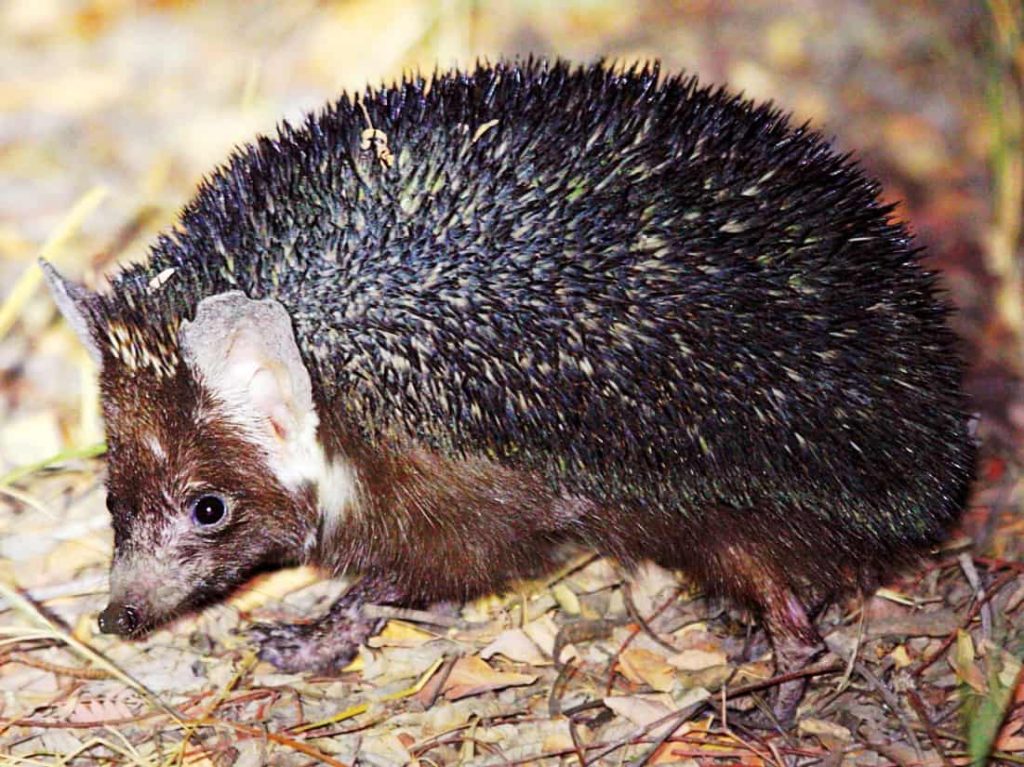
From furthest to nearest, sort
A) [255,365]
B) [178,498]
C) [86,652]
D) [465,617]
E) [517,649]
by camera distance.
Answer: [465,617], [517,649], [86,652], [178,498], [255,365]

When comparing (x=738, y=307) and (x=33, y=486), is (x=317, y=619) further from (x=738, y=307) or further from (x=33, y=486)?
(x=738, y=307)

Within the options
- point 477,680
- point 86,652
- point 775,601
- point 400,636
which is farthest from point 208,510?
point 775,601

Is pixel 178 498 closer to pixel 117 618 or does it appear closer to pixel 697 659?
pixel 117 618

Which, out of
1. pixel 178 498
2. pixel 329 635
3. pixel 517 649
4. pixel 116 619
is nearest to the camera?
pixel 178 498

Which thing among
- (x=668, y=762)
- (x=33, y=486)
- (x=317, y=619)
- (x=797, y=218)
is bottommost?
(x=33, y=486)

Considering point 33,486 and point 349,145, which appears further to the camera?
point 33,486

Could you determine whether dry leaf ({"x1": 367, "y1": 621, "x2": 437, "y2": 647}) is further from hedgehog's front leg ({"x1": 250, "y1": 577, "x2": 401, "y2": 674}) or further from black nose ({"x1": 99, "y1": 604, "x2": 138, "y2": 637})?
black nose ({"x1": 99, "y1": 604, "x2": 138, "y2": 637})

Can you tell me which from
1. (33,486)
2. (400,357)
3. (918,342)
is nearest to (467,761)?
(400,357)
